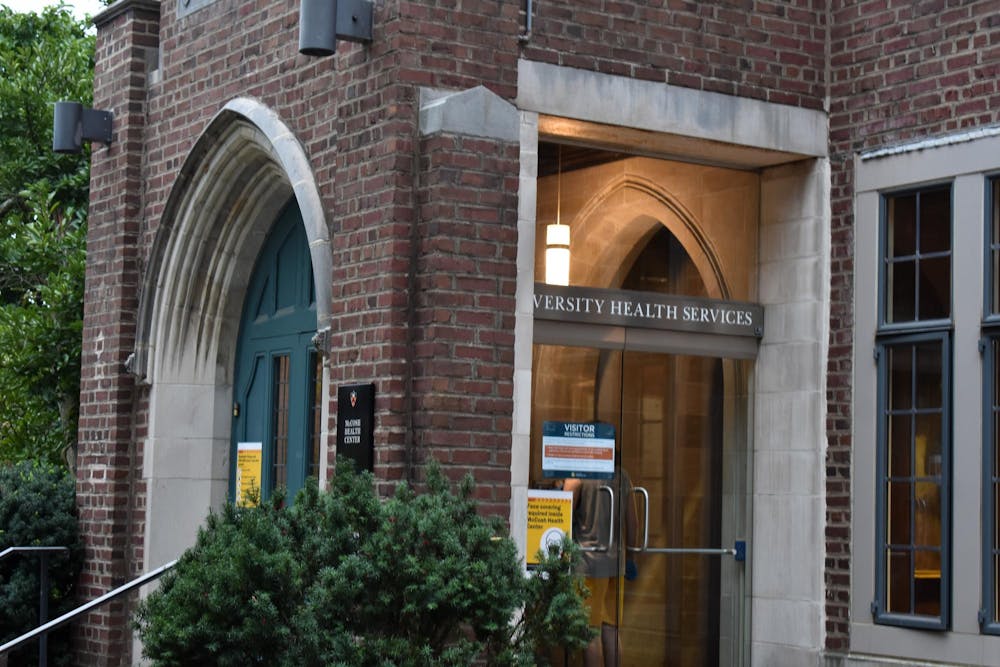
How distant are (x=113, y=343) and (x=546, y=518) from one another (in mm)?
3788

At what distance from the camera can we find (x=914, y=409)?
8617 mm

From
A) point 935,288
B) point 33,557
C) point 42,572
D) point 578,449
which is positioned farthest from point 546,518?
point 33,557

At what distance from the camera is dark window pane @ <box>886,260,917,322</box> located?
343 inches

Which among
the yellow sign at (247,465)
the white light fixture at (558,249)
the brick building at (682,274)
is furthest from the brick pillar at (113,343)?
the white light fixture at (558,249)

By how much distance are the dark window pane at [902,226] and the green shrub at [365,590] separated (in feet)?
9.69

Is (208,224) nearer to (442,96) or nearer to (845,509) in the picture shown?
(442,96)

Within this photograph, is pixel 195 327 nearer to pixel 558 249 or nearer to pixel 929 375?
pixel 558 249

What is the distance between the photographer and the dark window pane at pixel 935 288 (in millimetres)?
8523

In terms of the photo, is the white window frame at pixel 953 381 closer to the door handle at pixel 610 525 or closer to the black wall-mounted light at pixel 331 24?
the door handle at pixel 610 525

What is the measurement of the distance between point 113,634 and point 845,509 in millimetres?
4872

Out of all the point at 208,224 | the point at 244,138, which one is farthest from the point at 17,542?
the point at 244,138

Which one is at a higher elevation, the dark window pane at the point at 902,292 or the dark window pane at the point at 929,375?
the dark window pane at the point at 902,292

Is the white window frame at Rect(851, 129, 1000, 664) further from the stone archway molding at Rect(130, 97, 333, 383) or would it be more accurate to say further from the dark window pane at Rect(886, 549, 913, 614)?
the stone archway molding at Rect(130, 97, 333, 383)

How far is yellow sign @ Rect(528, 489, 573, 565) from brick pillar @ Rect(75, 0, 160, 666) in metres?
3.30
